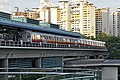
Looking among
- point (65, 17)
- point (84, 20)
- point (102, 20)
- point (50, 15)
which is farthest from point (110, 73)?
point (50, 15)

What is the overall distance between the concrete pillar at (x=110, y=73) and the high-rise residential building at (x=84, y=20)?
285ft

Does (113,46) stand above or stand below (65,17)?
below

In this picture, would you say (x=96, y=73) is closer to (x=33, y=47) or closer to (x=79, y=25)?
(x=33, y=47)

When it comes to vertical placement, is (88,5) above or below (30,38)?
above

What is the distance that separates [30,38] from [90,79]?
32549 millimetres

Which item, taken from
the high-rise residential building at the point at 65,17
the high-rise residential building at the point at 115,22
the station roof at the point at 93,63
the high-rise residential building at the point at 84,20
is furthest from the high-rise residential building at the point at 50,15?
the station roof at the point at 93,63

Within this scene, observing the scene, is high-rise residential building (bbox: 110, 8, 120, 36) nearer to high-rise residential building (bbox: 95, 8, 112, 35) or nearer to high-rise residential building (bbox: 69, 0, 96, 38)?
high-rise residential building (bbox: 95, 8, 112, 35)

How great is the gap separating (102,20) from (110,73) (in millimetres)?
104205

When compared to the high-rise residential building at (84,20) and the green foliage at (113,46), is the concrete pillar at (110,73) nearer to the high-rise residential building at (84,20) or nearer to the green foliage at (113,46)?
the green foliage at (113,46)

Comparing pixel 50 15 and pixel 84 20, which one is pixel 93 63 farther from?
pixel 50 15

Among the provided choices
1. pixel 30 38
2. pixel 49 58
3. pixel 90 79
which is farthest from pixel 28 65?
pixel 90 79

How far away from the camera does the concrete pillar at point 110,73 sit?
45.5 m

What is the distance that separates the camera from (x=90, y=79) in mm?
9125

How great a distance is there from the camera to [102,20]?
492ft
